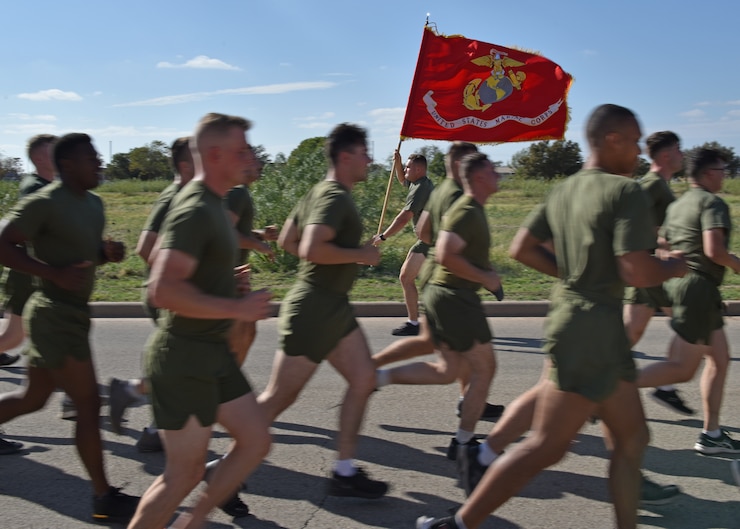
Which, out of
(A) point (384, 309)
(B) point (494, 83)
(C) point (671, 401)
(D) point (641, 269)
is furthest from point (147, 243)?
(A) point (384, 309)

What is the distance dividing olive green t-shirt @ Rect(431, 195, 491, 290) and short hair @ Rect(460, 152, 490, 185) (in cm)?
13

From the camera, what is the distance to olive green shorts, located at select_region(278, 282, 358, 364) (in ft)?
15.2

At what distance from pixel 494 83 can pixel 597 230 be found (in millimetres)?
5599

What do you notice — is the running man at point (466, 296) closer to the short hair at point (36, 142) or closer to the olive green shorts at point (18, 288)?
the olive green shorts at point (18, 288)

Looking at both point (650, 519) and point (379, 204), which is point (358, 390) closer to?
point (650, 519)

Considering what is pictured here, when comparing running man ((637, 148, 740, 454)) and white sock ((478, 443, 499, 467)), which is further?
running man ((637, 148, 740, 454))

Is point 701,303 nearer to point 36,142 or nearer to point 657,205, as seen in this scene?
point 657,205

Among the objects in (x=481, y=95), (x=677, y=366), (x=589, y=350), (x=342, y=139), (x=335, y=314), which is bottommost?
(x=677, y=366)

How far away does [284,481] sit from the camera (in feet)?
16.1

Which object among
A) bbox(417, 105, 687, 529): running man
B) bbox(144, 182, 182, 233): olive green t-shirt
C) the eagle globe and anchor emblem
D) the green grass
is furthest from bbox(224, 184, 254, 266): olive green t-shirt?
the green grass

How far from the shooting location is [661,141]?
236 inches

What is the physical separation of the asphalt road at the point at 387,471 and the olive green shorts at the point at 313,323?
781 mm

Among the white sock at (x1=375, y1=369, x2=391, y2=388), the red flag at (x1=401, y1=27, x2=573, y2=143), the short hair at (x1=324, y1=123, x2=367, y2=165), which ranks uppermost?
the red flag at (x1=401, y1=27, x2=573, y2=143)

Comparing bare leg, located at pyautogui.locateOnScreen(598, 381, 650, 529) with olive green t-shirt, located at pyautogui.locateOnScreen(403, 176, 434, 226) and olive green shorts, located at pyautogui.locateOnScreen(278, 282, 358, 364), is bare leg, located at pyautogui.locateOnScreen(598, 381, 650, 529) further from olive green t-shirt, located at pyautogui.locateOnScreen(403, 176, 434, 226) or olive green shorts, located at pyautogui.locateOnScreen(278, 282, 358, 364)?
olive green t-shirt, located at pyautogui.locateOnScreen(403, 176, 434, 226)
